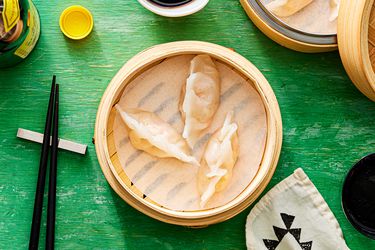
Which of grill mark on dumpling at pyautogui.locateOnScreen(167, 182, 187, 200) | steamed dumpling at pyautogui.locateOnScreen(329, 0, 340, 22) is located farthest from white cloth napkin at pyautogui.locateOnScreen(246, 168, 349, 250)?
steamed dumpling at pyautogui.locateOnScreen(329, 0, 340, 22)

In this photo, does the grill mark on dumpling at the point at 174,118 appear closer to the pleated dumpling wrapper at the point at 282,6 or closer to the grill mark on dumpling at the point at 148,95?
the grill mark on dumpling at the point at 148,95

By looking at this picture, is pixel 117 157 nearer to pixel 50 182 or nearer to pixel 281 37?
pixel 50 182

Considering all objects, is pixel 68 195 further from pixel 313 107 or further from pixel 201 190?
pixel 313 107

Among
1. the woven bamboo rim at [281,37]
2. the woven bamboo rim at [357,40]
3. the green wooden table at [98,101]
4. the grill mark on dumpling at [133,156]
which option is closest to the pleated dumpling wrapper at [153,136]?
the grill mark on dumpling at [133,156]

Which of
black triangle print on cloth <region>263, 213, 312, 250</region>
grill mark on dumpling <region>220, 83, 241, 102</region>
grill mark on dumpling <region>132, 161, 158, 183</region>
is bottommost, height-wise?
black triangle print on cloth <region>263, 213, 312, 250</region>

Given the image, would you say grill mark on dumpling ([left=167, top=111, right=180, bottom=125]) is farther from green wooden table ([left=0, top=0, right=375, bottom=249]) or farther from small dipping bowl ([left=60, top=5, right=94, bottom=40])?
small dipping bowl ([left=60, top=5, right=94, bottom=40])
